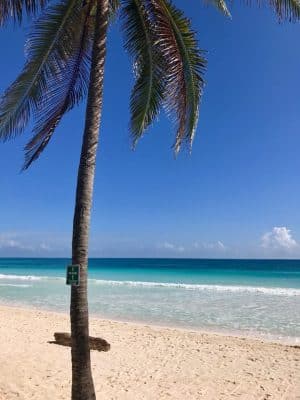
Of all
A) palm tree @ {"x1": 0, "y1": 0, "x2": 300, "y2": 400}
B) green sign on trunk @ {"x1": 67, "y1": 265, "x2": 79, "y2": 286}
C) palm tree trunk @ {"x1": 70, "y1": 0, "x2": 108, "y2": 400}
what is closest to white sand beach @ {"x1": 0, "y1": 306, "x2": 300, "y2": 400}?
palm tree trunk @ {"x1": 70, "y1": 0, "x2": 108, "y2": 400}

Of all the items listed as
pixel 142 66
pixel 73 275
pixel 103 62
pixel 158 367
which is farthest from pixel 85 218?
pixel 158 367

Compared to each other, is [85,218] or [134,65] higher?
[134,65]

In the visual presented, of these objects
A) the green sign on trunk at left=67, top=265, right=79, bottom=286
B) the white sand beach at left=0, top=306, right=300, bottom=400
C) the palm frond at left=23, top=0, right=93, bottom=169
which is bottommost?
the white sand beach at left=0, top=306, right=300, bottom=400

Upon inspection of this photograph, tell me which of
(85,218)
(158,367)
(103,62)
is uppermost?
(103,62)

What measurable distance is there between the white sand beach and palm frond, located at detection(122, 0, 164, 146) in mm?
4012

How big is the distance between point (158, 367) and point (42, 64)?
6.00 m

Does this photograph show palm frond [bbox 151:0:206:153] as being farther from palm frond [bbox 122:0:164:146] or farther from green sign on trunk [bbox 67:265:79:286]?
green sign on trunk [bbox 67:265:79:286]

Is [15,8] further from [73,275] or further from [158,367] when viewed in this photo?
[158,367]

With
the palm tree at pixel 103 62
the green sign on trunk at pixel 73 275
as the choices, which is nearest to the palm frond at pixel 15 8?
the palm tree at pixel 103 62

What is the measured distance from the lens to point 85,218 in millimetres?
4309

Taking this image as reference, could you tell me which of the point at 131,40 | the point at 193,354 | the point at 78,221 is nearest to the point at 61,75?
the point at 131,40

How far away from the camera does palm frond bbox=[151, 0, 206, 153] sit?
5.35m

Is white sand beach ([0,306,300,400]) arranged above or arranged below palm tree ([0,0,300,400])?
below

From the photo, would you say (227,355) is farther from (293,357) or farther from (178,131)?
(178,131)
